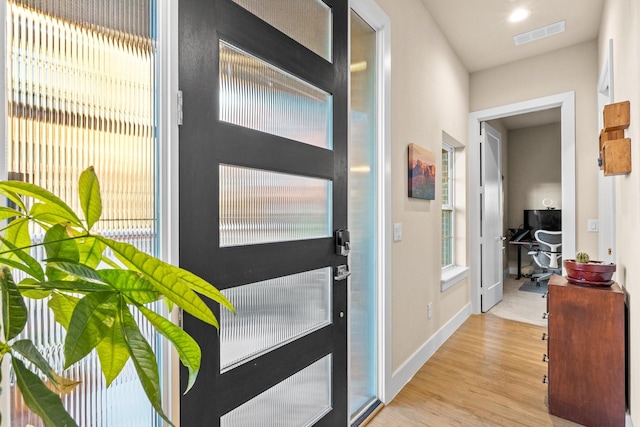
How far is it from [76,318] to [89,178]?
168 millimetres

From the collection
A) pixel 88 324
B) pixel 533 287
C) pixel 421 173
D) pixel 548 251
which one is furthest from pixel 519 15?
pixel 533 287

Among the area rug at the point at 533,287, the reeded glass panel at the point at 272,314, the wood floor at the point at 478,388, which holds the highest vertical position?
the reeded glass panel at the point at 272,314

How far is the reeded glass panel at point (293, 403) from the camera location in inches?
47.1

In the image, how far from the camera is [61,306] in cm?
43

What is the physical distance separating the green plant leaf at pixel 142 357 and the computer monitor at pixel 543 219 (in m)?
7.01

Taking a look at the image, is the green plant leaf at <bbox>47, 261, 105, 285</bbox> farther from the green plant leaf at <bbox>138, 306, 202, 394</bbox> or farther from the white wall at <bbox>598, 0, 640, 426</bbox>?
the white wall at <bbox>598, 0, 640, 426</bbox>

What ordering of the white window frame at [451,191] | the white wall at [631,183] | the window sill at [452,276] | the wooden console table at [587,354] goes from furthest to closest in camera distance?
the white window frame at [451,191]
the window sill at [452,276]
the wooden console table at [587,354]
the white wall at [631,183]

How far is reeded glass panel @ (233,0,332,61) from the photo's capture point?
127 centimetres

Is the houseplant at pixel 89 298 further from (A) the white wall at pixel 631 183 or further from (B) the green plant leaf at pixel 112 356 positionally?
(A) the white wall at pixel 631 183

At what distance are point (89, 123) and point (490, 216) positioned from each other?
432cm

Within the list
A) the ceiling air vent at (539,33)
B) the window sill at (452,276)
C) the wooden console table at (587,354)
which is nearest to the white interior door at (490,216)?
the window sill at (452,276)

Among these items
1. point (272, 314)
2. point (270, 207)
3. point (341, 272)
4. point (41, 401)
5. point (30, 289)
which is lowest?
point (272, 314)

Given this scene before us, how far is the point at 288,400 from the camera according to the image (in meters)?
1.36

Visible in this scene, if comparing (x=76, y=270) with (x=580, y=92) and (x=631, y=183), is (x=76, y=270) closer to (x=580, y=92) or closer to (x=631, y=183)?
(x=631, y=183)
